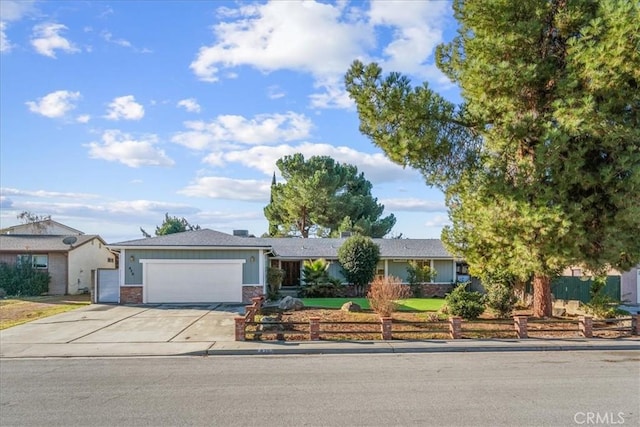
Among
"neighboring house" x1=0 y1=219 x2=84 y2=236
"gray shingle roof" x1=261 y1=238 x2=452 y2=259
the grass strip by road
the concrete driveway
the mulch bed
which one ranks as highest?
"neighboring house" x1=0 y1=219 x2=84 y2=236

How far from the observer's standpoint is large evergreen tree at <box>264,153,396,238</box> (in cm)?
4206

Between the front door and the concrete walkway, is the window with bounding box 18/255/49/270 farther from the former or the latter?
the front door

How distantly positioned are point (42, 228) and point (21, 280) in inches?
386

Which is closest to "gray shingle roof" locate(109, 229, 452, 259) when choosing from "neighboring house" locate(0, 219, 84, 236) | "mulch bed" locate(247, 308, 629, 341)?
"mulch bed" locate(247, 308, 629, 341)

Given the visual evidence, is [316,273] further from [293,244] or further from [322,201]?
[322,201]

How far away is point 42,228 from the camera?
1416 inches

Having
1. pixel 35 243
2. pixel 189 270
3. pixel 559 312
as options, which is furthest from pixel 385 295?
pixel 35 243

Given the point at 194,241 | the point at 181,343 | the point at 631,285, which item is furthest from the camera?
the point at 631,285

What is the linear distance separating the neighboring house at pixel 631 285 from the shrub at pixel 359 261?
Result: 1250 centimetres

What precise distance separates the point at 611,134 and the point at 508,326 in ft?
20.8

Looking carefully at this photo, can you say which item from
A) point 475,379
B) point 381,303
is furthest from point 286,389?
point 381,303

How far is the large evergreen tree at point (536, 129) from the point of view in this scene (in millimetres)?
12984

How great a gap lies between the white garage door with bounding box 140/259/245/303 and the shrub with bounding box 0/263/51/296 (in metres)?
9.24

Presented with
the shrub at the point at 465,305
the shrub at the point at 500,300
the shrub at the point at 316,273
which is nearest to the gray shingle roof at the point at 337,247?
the shrub at the point at 316,273
